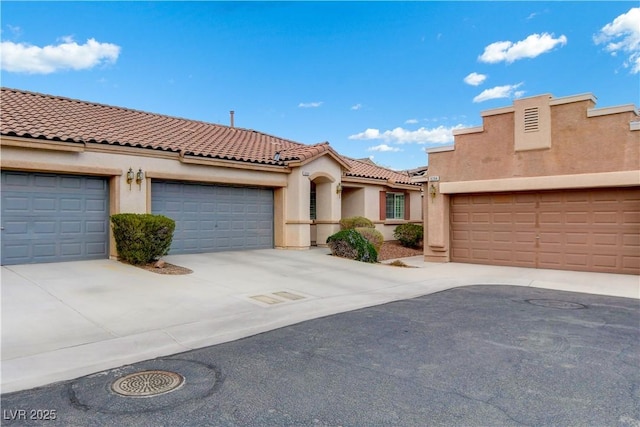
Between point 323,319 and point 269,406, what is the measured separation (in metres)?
3.20

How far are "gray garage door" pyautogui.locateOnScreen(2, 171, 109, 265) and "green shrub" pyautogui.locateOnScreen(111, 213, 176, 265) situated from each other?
121cm

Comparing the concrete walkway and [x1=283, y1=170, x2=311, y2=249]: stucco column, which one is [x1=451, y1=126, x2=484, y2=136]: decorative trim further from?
[x1=283, y1=170, x2=311, y2=249]: stucco column

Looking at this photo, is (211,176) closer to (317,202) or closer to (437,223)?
(317,202)

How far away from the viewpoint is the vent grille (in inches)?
502

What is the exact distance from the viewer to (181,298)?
8.02 meters

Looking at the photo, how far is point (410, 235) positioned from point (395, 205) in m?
3.45

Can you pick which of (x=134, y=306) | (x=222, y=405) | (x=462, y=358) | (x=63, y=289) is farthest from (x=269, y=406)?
(x=63, y=289)

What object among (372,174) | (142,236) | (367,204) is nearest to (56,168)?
(142,236)

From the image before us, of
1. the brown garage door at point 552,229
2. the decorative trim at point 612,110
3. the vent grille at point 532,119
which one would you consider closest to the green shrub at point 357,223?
the brown garage door at point 552,229

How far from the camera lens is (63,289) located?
8164 mm

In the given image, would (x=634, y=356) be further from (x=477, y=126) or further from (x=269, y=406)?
(x=477, y=126)

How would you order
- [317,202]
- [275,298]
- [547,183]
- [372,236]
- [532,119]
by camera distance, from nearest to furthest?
[275,298] < [547,183] < [532,119] < [372,236] < [317,202]

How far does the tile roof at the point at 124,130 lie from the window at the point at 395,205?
19.8 feet

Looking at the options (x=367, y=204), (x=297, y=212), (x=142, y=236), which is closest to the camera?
(x=142, y=236)
